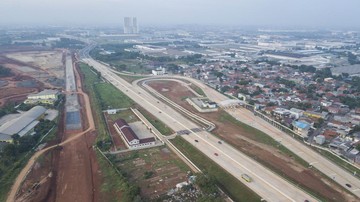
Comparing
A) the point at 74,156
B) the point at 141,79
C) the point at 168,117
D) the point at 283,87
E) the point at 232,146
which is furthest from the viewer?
the point at 141,79

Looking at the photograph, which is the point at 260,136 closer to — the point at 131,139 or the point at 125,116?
the point at 131,139

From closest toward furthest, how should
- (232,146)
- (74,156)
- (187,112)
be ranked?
1. (74,156)
2. (232,146)
3. (187,112)

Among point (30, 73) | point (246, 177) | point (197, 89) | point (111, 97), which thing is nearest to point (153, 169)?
point (246, 177)

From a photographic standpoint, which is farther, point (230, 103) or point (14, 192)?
point (230, 103)

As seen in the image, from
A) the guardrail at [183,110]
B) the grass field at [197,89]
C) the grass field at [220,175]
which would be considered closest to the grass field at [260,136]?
the guardrail at [183,110]

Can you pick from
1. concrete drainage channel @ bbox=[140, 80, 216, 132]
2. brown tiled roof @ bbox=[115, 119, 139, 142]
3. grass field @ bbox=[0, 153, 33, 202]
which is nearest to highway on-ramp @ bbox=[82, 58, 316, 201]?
concrete drainage channel @ bbox=[140, 80, 216, 132]

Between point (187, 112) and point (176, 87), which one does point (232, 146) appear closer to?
point (187, 112)

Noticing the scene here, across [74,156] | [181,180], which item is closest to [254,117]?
[181,180]
